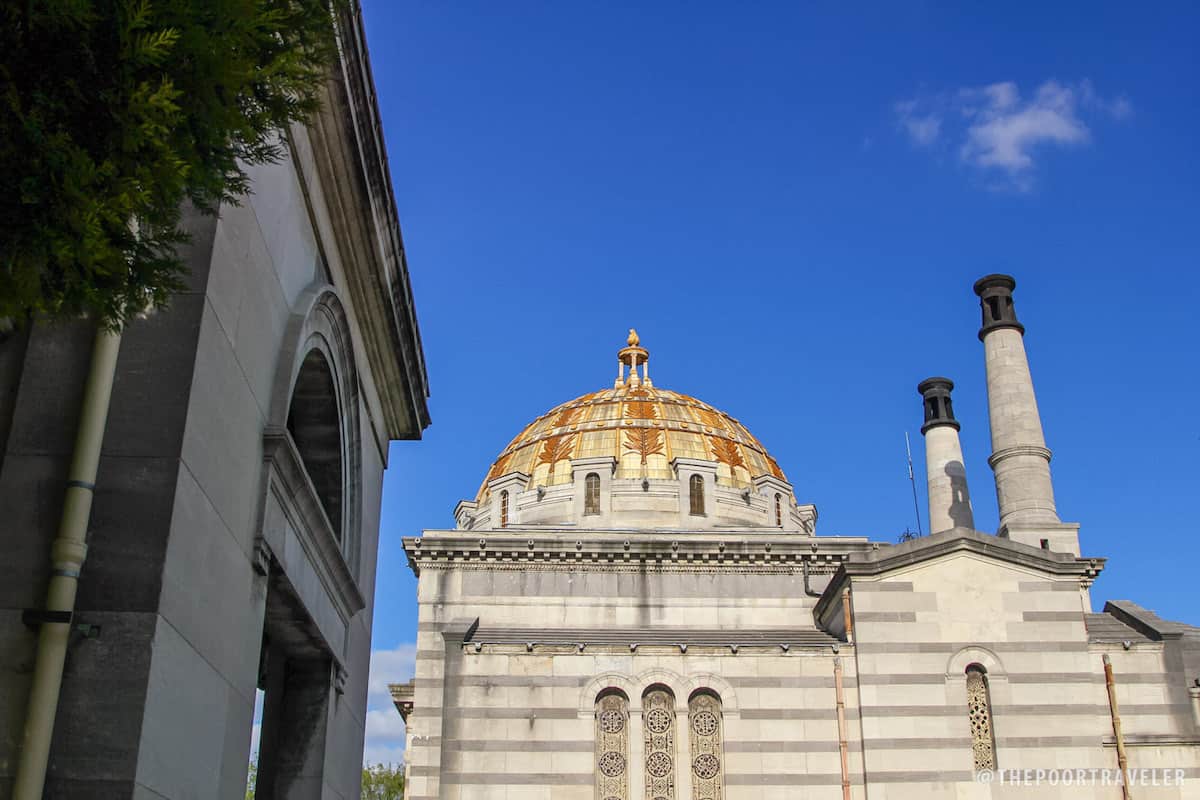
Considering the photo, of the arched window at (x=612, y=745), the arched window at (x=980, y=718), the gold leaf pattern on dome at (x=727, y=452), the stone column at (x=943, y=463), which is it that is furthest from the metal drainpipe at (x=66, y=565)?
the gold leaf pattern on dome at (x=727, y=452)

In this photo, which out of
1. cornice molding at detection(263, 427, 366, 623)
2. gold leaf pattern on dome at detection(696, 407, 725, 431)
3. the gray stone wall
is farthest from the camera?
gold leaf pattern on dome at detection(696, 407, 725, 431)

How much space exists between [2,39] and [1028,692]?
3056 centimetres

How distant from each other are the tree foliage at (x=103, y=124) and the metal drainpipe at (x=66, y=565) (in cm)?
71

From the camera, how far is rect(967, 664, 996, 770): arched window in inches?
1212

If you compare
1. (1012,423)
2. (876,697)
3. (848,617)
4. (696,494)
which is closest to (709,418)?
(696,494)

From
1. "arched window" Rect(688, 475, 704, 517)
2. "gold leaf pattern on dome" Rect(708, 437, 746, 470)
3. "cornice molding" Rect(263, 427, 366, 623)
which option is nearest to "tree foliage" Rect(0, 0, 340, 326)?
"cornice molding" Rect(263, 427, 366, 623)

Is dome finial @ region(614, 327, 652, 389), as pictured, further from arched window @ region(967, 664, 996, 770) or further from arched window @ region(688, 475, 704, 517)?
arched window @ region(967, 664, 996, 770)

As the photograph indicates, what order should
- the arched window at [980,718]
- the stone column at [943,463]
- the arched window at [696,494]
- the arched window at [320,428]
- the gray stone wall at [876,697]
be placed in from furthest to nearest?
the arched window at [696,494] < the stone column at [943,463] < the gray stone wall at [876,697] < the arched window at [980,718] < the arched window at [320,428]

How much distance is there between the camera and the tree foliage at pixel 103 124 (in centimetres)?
534

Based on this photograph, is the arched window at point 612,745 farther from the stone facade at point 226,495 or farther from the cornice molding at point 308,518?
the cornice molding at point 308,518

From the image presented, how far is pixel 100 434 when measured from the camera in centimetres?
→ 750

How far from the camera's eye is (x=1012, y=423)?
42.1 meters

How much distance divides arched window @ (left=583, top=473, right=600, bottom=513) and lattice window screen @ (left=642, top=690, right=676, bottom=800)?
68.0 ft

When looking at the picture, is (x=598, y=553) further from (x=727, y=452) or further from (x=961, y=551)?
(x=727, y=452)
